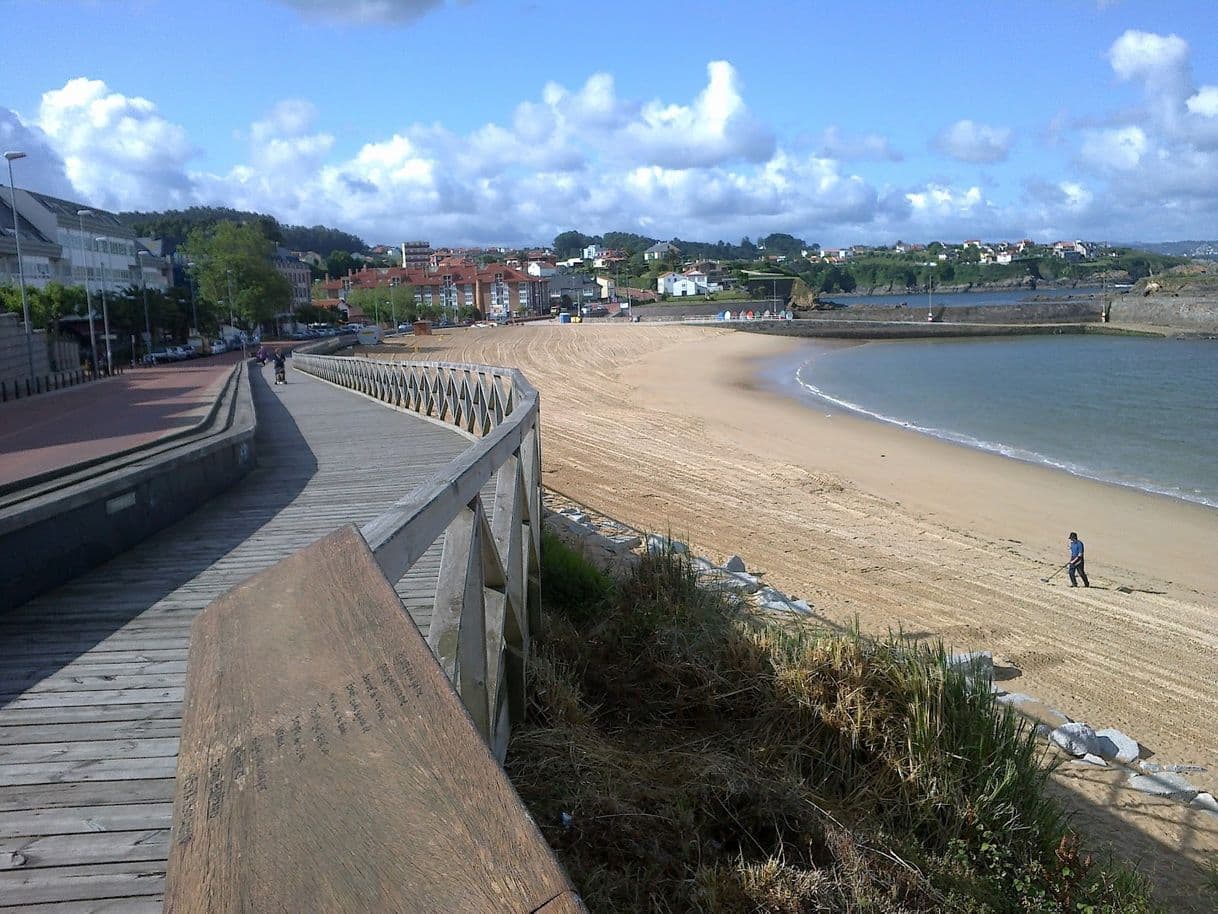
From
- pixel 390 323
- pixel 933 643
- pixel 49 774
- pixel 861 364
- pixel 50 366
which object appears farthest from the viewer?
pixel 390 323

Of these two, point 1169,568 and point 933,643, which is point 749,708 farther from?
point 1169,568

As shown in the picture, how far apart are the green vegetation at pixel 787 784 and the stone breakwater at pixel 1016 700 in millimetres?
505

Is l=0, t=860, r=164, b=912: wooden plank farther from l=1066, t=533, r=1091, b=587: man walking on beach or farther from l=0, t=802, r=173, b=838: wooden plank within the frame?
l=1066, t=533, r=1091, b=587: man walking on beach

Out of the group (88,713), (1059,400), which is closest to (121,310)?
(1059,400)

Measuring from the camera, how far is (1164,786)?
5238 millimetres

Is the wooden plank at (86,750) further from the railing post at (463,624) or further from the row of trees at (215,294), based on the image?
the row of trees at (215,294)

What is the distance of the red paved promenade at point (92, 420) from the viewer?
48.2 ft

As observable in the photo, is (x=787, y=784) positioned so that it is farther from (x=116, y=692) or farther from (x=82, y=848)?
(x=116, y=692)

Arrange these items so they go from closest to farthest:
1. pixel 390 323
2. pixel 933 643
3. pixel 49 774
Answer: pixel 49 774, pixel 933 643, pixel 390 323

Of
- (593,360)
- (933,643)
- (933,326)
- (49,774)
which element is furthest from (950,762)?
(933,326)

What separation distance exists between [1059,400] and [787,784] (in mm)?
32832

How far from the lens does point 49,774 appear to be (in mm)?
2914

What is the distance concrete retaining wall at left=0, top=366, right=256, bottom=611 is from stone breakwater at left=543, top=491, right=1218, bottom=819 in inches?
123

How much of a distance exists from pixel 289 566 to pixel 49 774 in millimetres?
1808
